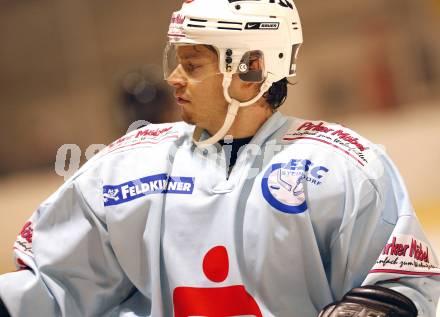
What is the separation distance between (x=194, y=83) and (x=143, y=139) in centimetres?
27

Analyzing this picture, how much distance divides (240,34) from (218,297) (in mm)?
712

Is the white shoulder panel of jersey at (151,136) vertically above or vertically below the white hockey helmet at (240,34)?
below

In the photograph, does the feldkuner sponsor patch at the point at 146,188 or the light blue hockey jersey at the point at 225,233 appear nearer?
the light blue hockey jersey at the point at 225,233

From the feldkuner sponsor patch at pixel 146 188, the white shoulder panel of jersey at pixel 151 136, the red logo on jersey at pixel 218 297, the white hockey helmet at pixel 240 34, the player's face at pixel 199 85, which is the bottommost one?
the red logo on jersey at pixel 218 297

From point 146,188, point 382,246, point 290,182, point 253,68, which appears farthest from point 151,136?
point 382,246

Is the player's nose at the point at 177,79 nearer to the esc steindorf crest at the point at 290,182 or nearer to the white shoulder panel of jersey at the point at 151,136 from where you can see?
the white shoulder panel of jersey at the point at 151,136

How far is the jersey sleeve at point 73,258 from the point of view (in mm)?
2617

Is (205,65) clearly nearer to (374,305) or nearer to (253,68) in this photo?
(253,68)

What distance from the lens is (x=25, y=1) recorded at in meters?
7.58

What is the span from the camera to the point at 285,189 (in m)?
2.45

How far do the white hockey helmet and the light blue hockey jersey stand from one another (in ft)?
0.45

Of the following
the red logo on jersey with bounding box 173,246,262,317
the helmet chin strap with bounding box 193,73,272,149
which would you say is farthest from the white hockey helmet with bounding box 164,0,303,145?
the red logo on jersey with bounding box 173,246,262,317

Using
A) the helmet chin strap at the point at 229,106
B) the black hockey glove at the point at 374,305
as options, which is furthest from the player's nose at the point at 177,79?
the black hockey glove at the point at 374,305

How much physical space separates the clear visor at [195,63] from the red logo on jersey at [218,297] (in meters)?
0.48
